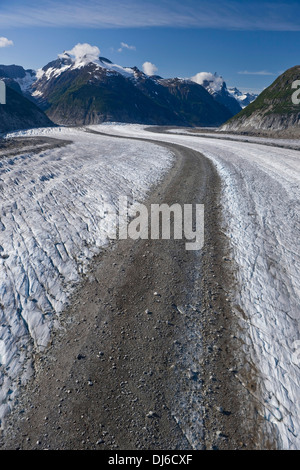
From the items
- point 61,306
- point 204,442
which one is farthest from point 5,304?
point 204,442

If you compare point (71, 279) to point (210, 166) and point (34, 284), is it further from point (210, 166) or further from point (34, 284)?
point (210, 166)

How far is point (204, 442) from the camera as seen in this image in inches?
220

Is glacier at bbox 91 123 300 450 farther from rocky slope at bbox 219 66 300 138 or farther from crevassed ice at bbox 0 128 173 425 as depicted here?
rocky slope at bbox 219 66 300 138

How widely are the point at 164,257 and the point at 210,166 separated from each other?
17782mm

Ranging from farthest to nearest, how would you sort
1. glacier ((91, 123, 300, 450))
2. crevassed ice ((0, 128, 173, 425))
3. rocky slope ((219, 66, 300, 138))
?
1. rocky slope ((219, 66, 300, 138))
2. crevassed ice ((0, 128, 173, 425))
3. glacier ((91, 123, 300, 450))

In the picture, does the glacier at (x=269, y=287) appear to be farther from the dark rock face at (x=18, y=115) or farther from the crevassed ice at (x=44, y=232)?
the dark rock face at (x=18, y=115)

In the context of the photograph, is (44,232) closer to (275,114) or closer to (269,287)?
(269,287)

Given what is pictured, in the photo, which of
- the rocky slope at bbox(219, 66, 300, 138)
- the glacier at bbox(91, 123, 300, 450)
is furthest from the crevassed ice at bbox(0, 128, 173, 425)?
the rocky slope at bbox(219, 66, 300, 138)

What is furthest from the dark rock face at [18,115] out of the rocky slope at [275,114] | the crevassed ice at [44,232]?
the crevassed ice at [44,232]

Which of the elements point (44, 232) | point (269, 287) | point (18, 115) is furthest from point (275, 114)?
point (18, 115)

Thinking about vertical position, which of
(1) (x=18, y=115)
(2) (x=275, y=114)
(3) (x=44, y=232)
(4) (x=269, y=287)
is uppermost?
(1) (x=18, y=115)

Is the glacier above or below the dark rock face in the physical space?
below

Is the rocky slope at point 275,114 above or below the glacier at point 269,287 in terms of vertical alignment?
above

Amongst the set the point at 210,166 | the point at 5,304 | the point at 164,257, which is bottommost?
the point at 5,304
